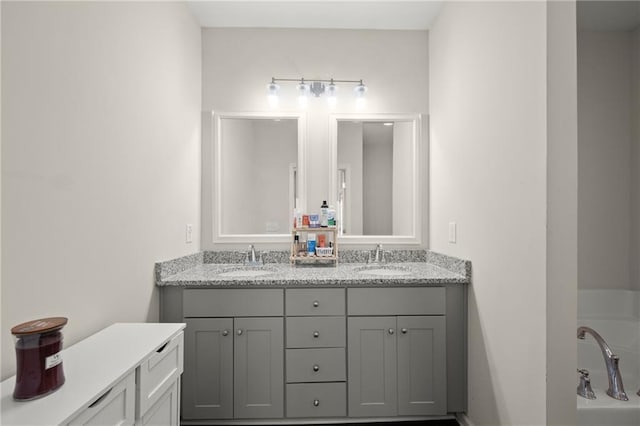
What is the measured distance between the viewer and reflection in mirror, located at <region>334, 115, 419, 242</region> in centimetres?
233

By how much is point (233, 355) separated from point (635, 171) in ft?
8.68

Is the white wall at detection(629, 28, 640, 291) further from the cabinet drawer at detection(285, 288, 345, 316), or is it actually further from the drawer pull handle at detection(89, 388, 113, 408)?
the drawer pull handle at detection(89, 388, 113, 408)

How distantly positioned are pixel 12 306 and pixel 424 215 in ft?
7.19

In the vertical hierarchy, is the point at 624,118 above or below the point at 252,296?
above

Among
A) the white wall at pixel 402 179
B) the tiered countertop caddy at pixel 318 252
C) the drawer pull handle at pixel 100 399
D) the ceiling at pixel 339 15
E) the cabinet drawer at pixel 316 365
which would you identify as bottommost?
the cabinet drawer at pixel 316 365

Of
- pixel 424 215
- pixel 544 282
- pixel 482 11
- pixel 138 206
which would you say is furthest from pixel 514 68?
pixel 138 206

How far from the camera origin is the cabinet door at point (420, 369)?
1738 millimetres

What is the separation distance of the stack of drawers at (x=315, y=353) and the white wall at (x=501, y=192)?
0.72 meters

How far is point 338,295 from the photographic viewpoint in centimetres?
173

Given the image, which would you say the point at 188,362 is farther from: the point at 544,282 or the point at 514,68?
A: the point at 514,68

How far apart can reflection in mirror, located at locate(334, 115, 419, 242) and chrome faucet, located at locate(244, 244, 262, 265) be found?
63 centimetres

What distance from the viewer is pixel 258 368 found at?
1.71 m

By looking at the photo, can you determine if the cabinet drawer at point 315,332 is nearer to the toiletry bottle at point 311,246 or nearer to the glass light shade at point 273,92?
the toiletry bottle at point 311,246

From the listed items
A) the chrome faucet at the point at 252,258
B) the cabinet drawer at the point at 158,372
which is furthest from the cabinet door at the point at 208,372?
the chrome faucet at the point at 252,258
